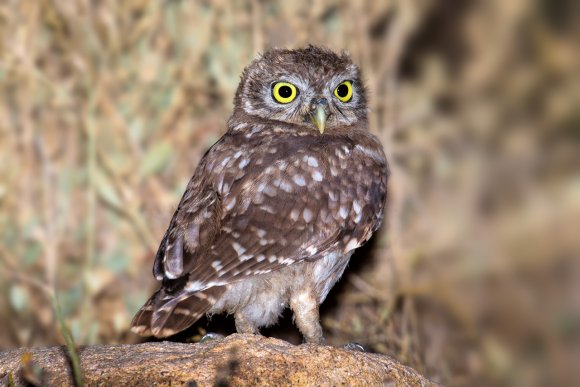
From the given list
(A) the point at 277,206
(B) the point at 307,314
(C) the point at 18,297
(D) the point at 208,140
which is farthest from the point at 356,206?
(C) the point at 18,297

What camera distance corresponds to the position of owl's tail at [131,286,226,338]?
407cm

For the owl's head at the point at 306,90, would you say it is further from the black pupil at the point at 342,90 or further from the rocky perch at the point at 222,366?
the rocky perch at the point at 222,366

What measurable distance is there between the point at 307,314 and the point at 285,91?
1.14 m

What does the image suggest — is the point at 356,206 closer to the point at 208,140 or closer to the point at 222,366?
the point at 222,366

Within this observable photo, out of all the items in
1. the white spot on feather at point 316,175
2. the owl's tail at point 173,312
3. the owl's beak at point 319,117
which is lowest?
the owl's tail at point 173,312

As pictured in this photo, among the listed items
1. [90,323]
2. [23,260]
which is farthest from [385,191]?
[23,260]

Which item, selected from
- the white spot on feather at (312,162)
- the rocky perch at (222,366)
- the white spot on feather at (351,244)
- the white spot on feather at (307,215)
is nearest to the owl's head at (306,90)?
the white spot on feather at (312,162)

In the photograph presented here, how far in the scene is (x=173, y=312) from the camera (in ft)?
13.4

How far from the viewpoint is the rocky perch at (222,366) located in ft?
12.2

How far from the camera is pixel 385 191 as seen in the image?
15.5 feet

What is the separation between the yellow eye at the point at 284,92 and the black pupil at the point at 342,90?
0.78 ft

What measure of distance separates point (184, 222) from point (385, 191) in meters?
1.02

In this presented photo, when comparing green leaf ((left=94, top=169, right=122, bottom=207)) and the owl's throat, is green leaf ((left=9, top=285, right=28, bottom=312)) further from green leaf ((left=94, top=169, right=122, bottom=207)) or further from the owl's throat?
the owl's throat

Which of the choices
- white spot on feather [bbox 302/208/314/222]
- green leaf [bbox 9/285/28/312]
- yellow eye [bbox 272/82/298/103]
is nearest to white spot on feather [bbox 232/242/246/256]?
white spot on feather [bbox 302/208/314/222]
